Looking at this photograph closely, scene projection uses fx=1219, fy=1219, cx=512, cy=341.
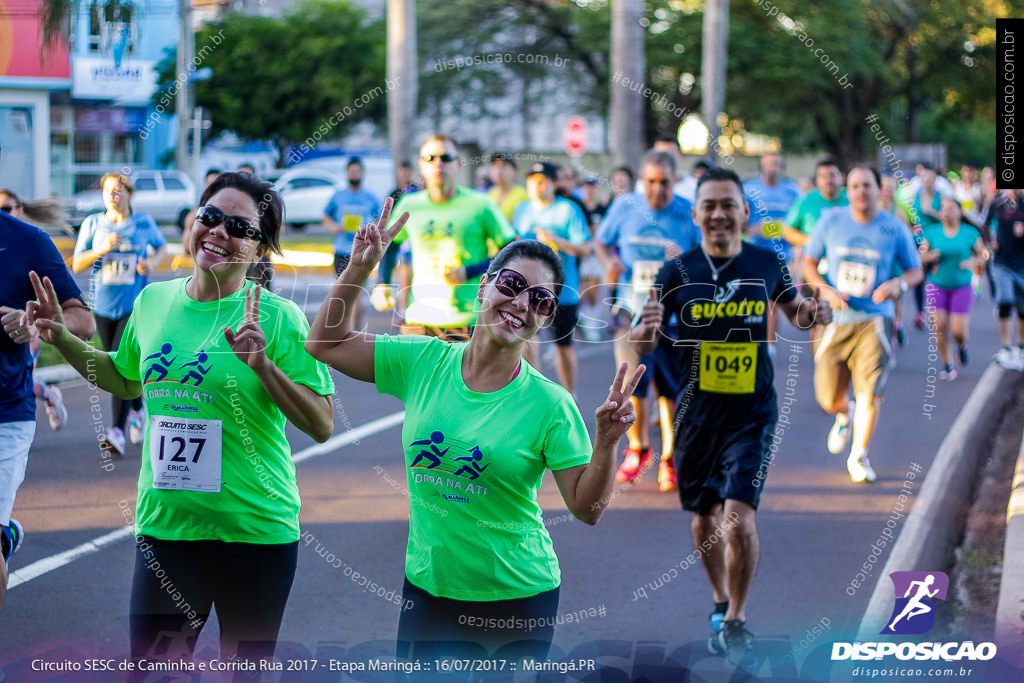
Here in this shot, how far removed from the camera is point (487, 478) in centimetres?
298

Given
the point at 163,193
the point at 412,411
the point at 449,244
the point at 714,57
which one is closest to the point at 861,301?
the point at 449,244

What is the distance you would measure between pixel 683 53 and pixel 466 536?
34.3 meters

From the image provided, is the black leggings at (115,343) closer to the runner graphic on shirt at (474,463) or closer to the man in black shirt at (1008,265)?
the runner graphic on shirt at (474,463)

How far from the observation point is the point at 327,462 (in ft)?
25.2

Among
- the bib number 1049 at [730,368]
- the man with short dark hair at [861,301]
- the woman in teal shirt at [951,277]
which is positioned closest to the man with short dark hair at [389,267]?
the bib number 1049 at [730,368]

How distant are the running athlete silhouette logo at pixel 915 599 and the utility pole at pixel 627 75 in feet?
41.8

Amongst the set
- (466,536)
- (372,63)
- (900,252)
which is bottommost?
(466,536)

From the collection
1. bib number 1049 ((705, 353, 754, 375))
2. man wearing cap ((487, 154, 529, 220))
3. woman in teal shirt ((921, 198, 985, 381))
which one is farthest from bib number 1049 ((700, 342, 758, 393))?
woman in teal shirt ((921, 198, 985, 381))

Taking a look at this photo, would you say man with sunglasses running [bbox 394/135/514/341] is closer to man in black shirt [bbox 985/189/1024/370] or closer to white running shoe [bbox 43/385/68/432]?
white running shoe [bbox 43/385/68/432]

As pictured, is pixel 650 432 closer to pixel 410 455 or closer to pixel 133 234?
pixel 133 234

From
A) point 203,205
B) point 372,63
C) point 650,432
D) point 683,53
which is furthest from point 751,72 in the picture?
point 203,205

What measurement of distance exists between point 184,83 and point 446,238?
8978 millimetres

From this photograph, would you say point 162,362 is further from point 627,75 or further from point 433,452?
point 627,75

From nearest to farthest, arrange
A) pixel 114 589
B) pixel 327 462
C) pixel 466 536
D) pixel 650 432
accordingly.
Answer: pixel 466 536 < pixel 114 589 < pixel 327 462 < pixel 650 432
